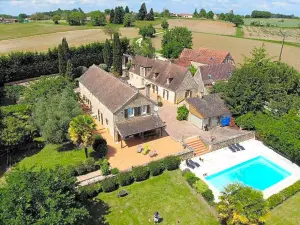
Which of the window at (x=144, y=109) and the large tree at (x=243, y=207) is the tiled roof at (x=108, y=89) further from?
the large tree at (x=243, y=207)

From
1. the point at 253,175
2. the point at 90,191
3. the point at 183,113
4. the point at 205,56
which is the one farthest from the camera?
the point at 205,56

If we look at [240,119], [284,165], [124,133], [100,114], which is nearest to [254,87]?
[240,119]

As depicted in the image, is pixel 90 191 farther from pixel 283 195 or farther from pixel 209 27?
pixel 209 27

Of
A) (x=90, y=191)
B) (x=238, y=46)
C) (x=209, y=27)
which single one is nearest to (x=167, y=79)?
(x=90, y=191)

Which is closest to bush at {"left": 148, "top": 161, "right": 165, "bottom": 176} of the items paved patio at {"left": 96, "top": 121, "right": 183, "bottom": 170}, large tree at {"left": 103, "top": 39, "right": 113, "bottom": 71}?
paved patio at {"left": 96, "top": 121, "right": 183, "bottom": 170}

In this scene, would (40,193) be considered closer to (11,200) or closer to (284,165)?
(11,200)
